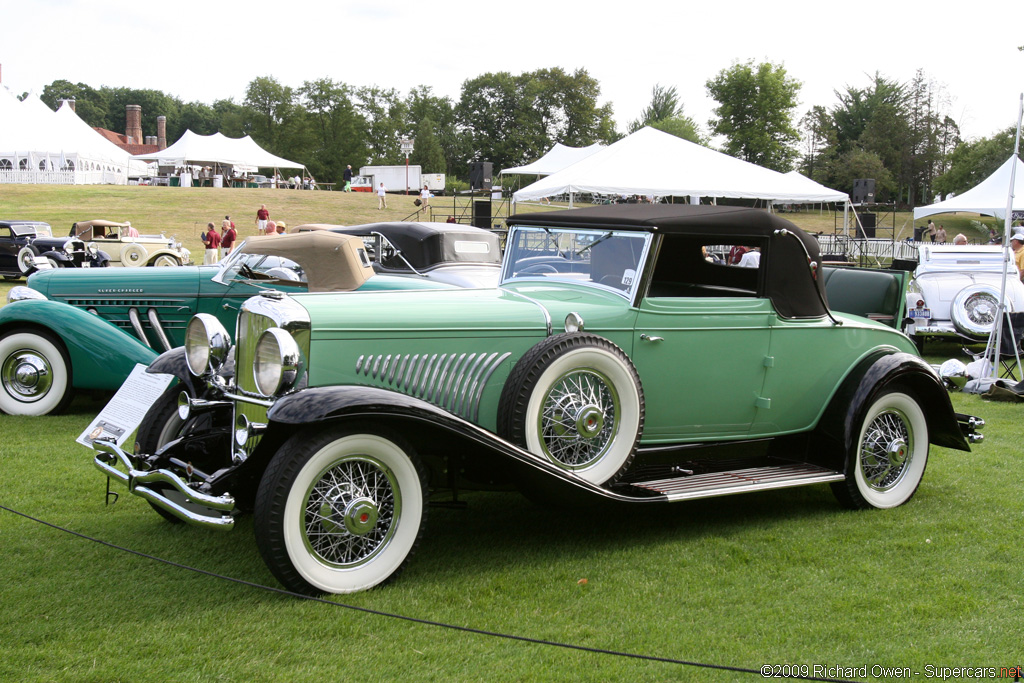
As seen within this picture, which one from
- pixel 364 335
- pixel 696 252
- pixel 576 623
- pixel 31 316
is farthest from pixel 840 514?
pixel 31 316

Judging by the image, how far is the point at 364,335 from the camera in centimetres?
409

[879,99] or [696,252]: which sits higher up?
[879,99]

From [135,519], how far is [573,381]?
8.79ft

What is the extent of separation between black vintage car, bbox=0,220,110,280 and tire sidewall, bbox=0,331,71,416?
1290cm

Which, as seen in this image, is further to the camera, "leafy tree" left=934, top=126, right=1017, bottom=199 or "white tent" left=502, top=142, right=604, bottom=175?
"leafy tree" left=934, top=126, right=1017, bottom=199

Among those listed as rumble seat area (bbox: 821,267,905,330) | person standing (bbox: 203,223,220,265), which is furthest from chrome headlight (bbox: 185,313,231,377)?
person standing (bbox: 203,223,220,265)

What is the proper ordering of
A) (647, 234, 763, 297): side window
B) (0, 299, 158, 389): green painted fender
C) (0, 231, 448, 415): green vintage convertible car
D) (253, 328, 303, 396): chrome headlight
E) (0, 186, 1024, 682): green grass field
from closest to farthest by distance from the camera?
1. (0, 186, 1024, 682): green grass field
2. (253, 328, 303, 396): chrome headlight
3. (647, 234, 763, 297): side window
4. (0, 299, 158, 389): green painted fender
5. (0, 231, 448, 415): green vintage convertible car

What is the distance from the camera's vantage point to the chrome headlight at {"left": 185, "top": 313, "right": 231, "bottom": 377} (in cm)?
436

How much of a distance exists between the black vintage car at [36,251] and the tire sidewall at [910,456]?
18.5 metres

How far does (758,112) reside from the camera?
2179 inches

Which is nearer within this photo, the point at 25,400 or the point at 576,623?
the point at 576,623

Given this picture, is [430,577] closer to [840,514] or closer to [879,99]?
[840,514]

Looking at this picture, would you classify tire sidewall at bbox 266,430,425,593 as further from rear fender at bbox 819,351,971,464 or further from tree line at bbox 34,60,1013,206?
tree line at bbox 34,60,1013,206

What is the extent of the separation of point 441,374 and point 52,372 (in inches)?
191
